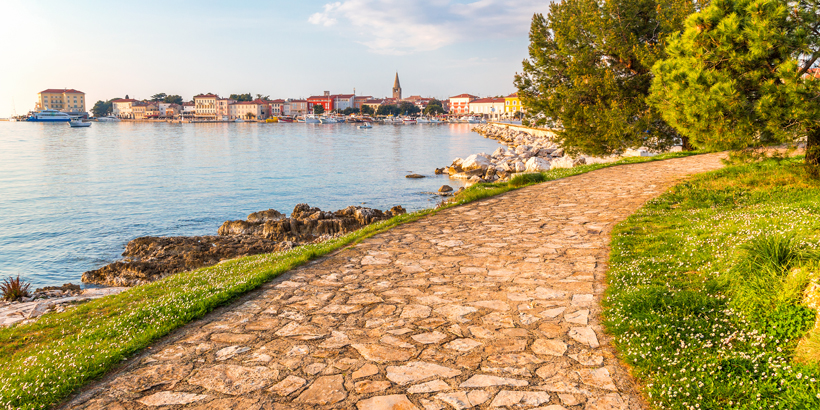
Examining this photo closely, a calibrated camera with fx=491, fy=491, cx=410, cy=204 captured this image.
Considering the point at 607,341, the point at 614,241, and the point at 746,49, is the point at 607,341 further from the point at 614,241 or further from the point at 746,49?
the point at 746,49

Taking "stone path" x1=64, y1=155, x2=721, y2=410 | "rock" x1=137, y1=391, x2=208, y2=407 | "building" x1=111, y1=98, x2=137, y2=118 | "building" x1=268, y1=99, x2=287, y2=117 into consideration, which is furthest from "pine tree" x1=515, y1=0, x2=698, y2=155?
"building" x1=111, y1=98, x2=137, y2=118

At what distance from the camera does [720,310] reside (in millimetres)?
4121

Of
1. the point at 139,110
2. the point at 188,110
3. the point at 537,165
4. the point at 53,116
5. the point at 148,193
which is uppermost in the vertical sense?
the point at 139,110

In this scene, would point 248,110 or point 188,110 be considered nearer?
point 248,110

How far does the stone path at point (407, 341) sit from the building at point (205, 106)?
190908mm

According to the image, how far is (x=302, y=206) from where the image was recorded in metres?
18.8

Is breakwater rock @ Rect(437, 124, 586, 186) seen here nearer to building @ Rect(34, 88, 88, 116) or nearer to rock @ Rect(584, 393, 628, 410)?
rock @ Rect(584, 393, 628, 410)

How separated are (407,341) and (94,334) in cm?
316

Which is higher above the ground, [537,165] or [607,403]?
[537,165]

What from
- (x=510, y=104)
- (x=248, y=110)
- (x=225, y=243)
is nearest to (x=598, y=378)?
(x=225, y=243)

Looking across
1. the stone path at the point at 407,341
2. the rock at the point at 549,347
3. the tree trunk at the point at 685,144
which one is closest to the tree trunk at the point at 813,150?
the stone path at the point at 407,341

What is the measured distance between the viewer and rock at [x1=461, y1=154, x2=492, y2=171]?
101ft

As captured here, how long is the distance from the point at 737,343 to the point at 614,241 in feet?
11.5

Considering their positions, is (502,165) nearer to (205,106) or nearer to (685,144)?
(685,144)
